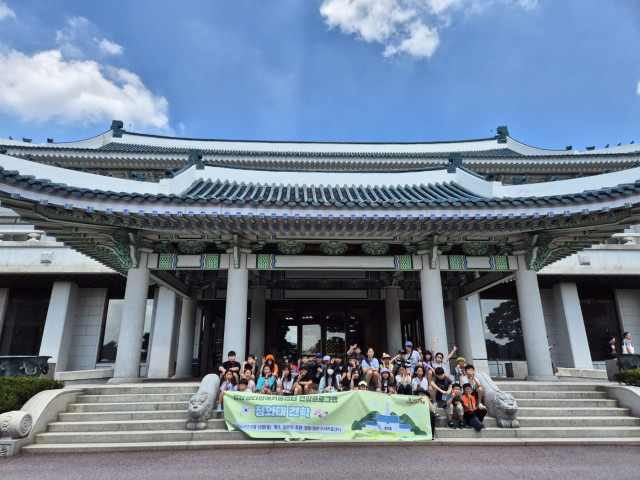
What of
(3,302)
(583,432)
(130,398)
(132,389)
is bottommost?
(583,432)

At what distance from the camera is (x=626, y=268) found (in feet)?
51.9

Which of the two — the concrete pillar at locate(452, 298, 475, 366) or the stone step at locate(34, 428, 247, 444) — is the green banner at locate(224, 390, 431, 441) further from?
the concrete pillar at locate(452, 298, 475, 366)

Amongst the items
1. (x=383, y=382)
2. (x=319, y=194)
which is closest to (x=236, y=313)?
(x=383, y=382)

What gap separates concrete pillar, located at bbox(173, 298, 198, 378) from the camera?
47.4 feet

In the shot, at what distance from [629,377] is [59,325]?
19.0 m

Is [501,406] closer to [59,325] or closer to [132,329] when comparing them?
[132,329]

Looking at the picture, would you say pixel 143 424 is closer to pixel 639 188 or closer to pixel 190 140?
pixel 639 188

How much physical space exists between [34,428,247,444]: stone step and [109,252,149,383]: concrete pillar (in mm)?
2498

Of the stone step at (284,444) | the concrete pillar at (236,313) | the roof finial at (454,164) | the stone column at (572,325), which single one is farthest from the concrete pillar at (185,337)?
the stone column at (572,325)

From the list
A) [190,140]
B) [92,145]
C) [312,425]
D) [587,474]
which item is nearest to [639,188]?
[587,474]

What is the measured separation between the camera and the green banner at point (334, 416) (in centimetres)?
686

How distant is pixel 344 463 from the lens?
5.81 m

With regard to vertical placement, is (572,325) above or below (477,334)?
above

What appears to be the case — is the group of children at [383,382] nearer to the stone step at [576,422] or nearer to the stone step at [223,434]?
the stone step at [223,434]
